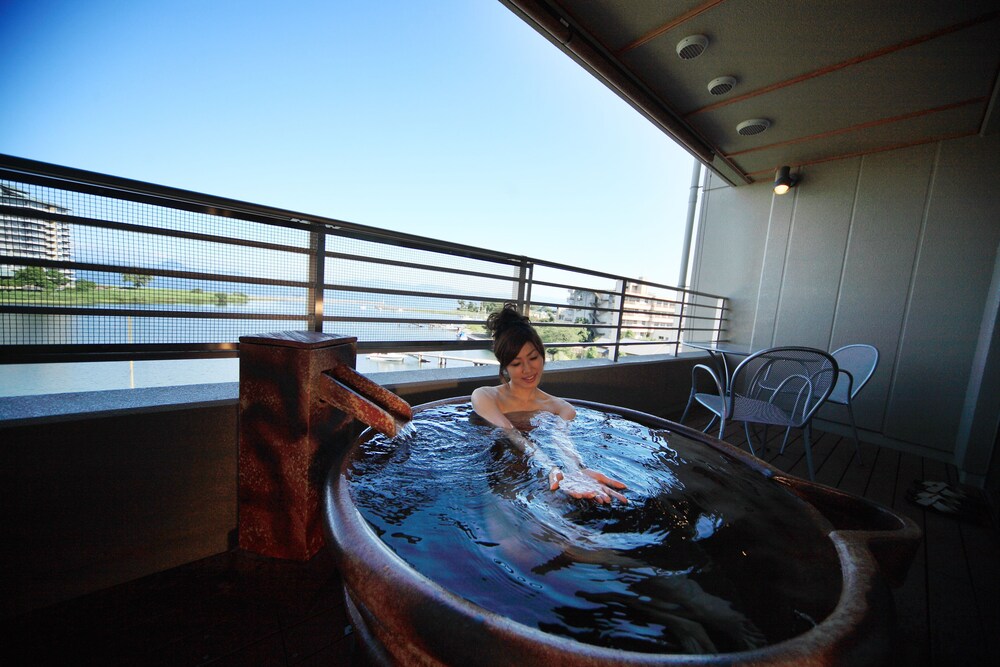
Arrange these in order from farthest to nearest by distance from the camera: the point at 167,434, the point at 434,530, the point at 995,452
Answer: the point at 995,452 < the point at 167,434 < the point at 434,530

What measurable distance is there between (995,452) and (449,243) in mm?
4053

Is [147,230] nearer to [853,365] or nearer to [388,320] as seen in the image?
[388,320]

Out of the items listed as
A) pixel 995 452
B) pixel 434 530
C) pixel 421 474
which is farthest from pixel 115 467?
pixel 995 452

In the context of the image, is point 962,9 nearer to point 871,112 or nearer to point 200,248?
point 871,112

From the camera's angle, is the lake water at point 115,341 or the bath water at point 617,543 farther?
the lake water at point 115,341

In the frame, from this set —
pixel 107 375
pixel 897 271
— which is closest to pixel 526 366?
pixel 107 375

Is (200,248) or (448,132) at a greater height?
(448,132)

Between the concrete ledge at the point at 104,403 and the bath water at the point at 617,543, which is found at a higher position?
the concrete ledge at the point at 104,403

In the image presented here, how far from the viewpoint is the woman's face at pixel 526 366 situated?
1.68 m

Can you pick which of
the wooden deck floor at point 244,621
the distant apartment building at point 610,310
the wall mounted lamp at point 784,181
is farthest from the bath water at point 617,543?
the wall mounted lamp at point 784,181

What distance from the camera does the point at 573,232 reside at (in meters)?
28.5

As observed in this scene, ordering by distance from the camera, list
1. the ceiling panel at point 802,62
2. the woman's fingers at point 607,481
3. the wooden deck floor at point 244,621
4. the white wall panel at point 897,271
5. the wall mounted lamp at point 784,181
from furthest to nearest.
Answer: the wall mounted lamp at point 784,181 < the white wall panel at point 897,271 < the ceiling panel at point 802,62 < the woman's fingers at point 607,481 < the wooden deck floor at point 244,621

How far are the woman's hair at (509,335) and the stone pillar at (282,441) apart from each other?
77 centimetres

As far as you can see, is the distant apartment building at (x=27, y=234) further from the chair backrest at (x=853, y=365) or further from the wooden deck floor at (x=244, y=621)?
the chair backrest at (x=853, y=365)
